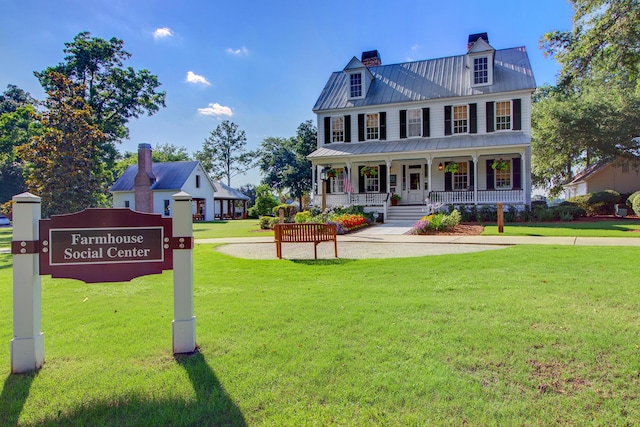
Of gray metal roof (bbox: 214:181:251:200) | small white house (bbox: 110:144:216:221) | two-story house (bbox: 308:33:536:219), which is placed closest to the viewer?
two-story house (bbox: 308:33:536:219)

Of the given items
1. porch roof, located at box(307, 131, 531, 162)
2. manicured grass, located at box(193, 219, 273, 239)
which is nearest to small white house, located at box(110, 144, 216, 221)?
manicured grass, located at box(193, 219, 273, 239)

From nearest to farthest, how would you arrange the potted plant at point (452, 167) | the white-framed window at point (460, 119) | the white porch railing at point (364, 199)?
the potted plant at point (452, 167) → the white porch railing at point (364, 199) → the white-framed window at point (460, 119)

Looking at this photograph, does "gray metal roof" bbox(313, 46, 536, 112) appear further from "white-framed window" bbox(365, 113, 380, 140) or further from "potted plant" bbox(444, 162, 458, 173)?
"potted plant" bbox(444, 162, 458, 173)

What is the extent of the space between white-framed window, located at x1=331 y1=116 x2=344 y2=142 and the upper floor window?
7.78 m

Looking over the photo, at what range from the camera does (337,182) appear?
23.7 m

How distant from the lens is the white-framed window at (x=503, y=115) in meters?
20.7

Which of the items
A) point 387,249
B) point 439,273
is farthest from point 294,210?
point 439,273

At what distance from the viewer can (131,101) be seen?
34.2 m

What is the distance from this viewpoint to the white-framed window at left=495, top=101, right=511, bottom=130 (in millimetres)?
20703

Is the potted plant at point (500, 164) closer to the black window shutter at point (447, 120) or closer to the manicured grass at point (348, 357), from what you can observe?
the black window shutter at point (447, 120)

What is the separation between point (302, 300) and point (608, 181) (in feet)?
103

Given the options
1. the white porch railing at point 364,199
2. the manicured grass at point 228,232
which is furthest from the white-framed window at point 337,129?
the manicured grass at point 228,232

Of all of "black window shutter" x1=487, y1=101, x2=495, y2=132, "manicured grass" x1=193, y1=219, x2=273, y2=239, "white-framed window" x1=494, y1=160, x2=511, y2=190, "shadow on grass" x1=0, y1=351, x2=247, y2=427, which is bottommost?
"shadow on grass" x1=0, y1=351, x2=247, y2=427

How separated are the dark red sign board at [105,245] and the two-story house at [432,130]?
16071mm
